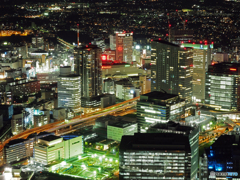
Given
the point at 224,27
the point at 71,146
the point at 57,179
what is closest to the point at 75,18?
the point at 224,27

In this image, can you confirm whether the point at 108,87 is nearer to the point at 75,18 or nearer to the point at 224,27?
the point at 224,27

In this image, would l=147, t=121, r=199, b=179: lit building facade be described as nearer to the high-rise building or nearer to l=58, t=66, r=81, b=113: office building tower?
the high-rise building

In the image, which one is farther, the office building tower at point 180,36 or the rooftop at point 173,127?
the office building tower at point 180,36

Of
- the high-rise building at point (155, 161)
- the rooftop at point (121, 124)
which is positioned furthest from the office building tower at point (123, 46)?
the high-rise building at point (155, 161)

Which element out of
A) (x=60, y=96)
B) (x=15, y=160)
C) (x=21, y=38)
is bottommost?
(x=15, y=160)

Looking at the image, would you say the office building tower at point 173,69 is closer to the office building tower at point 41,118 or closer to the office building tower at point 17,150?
the office building tower at point 41,118

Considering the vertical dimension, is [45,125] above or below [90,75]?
below

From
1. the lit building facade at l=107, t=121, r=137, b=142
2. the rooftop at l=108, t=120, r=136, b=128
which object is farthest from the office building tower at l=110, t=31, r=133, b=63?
the lit building facade at l=107, t=121, r=137, b=142
